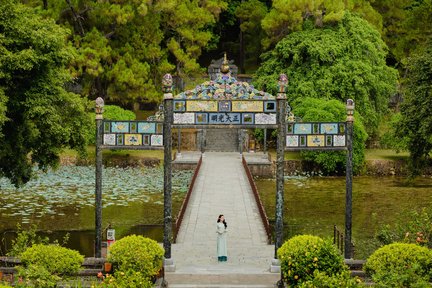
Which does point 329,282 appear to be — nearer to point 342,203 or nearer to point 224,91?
A: point 224,91

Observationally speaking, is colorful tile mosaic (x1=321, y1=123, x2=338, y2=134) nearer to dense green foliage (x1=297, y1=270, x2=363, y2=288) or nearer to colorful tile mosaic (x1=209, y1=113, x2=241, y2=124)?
colorful tile mosaic (x1=209, y1=113, x2=241, y2=124)

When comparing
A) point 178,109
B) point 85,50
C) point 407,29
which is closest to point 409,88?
point 178,109

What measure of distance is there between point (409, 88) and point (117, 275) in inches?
630

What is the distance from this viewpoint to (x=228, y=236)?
2338cm

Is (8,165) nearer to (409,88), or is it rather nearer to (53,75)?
(53,75)

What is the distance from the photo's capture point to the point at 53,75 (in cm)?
2462

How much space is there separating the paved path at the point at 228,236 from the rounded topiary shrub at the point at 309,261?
2481 millimetres

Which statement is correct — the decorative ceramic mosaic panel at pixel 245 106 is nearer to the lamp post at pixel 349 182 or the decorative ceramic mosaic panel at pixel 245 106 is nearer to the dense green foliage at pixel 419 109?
the lamp post at pixel 349 182

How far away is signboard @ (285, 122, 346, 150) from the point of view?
64.1ft

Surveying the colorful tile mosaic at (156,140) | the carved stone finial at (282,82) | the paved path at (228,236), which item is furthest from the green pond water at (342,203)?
the colorful tile mosaic at (156,140)

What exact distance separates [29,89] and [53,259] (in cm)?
965

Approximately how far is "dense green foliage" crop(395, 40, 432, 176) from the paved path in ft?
18.4

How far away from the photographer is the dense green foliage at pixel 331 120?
40625mm

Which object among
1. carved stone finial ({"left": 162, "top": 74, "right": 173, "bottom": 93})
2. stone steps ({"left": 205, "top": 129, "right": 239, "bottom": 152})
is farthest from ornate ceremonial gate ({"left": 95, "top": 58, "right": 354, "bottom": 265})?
stone steps ({"left": 205, "top": 129, "right": 239, "bottom": 152})
